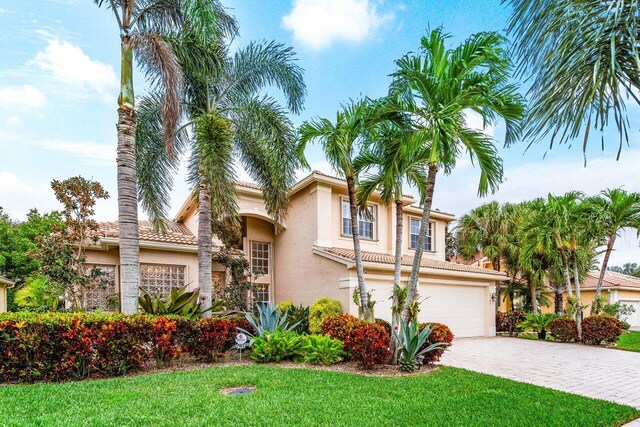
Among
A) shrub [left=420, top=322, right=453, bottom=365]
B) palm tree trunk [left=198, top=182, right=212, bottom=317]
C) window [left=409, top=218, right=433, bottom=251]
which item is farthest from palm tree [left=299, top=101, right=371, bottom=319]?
window [left=409, top=218, right=433, bottom=251]

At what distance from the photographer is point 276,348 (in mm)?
9289

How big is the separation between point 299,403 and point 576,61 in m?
5.45

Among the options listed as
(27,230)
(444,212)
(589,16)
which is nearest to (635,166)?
(589,16)

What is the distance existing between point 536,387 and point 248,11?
12735 millimetres

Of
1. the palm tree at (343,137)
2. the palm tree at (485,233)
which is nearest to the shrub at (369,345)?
the palm tree at (343,137)

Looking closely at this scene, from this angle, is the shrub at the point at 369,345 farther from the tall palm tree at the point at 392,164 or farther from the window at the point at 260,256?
the window at the point at 260,256

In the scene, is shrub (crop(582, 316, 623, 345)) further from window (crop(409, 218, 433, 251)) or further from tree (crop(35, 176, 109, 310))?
tree (crop(35, 176, 109, 310))

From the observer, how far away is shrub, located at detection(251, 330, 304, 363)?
9.26 meters

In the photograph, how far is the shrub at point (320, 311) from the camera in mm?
12406

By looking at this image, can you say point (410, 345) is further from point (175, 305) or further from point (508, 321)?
point (508, 321)

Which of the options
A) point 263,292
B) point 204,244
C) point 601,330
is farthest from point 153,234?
point 601,330

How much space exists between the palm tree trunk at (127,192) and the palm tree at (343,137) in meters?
4.34

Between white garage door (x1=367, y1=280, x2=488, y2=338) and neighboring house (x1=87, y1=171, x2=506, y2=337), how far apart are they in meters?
0.04

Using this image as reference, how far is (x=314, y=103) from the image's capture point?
12633 millimetres
